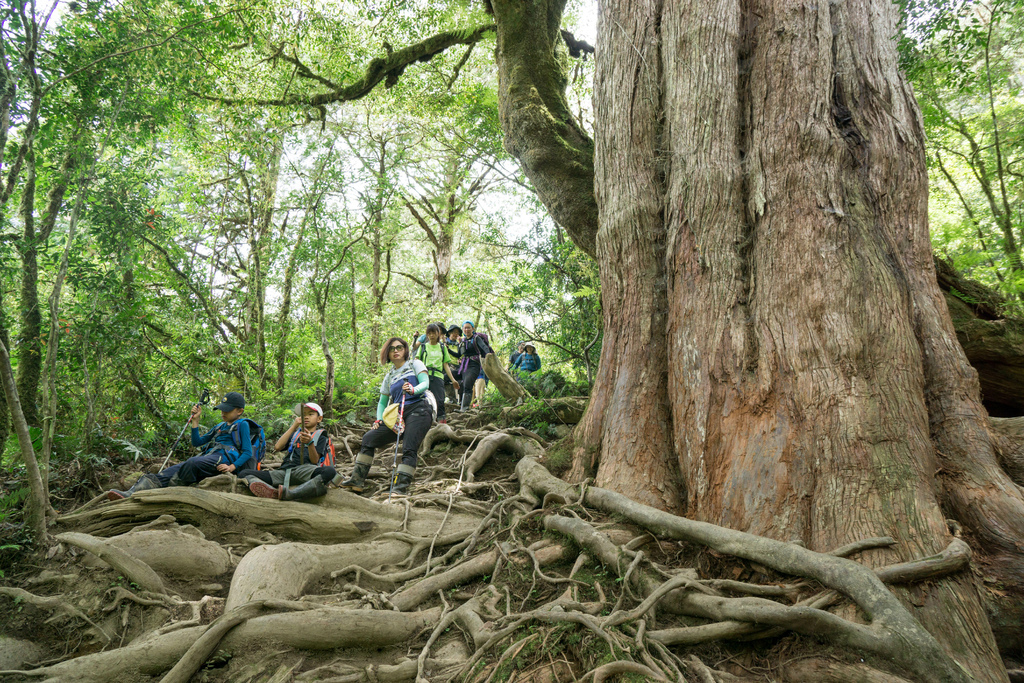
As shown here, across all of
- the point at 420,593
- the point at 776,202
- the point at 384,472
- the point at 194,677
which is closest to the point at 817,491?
the point at 776,202

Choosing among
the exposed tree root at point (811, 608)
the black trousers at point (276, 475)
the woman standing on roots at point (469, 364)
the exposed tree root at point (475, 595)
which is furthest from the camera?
the woman standing on roots at point (469, 364)

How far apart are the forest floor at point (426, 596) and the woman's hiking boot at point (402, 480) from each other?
0.48m

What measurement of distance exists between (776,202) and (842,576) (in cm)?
234

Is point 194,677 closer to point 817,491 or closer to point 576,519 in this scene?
point 576,519

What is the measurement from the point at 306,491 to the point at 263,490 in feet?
1.37

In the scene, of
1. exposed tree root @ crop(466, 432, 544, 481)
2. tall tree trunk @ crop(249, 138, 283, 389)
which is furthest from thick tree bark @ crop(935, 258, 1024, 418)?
tall tree trunk @ crop(249, 138, 283, 389)

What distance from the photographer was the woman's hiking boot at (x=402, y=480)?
574 cm

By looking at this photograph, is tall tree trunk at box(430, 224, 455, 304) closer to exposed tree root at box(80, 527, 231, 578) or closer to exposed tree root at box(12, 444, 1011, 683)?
exposed tree root at box(12, 444, 1011, 683)

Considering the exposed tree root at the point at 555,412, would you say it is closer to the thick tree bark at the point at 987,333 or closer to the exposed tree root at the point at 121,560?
the thick tree bark at the point at 987,333

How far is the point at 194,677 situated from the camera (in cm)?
308

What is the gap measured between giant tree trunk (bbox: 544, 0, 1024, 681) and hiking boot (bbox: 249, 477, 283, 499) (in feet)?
9.06

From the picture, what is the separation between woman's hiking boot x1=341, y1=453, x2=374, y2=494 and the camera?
19.9 feet

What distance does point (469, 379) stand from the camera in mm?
10305

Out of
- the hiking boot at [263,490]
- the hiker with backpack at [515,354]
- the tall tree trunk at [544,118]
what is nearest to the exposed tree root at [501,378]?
the hiker with backpack at [515,354]
